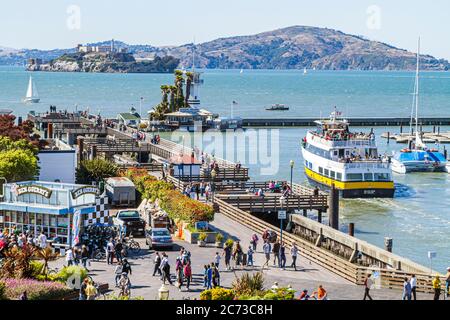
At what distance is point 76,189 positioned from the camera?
3519 cm

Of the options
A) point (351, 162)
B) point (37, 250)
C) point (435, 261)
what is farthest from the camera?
point (351, 162)

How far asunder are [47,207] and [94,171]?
1909 cm

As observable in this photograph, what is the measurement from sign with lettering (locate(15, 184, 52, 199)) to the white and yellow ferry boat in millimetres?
34381

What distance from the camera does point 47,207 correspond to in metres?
35.3

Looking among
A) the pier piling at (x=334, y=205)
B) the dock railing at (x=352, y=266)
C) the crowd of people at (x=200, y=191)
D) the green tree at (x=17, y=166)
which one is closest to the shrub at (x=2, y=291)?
the dock railing at (x=352, y=266)

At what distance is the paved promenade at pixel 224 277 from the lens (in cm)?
2972

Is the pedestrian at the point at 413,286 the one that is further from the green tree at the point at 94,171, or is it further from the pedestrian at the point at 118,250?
the green tree at the point at 94,171

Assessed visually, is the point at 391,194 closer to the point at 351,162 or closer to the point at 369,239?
the point at 351,162

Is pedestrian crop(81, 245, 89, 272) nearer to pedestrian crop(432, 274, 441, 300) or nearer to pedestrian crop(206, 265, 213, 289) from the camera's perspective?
pedestrian crop(206, 265, 213, 289)

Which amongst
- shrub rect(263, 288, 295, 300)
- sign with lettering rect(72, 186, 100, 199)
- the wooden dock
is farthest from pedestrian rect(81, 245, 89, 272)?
the wooden dock
